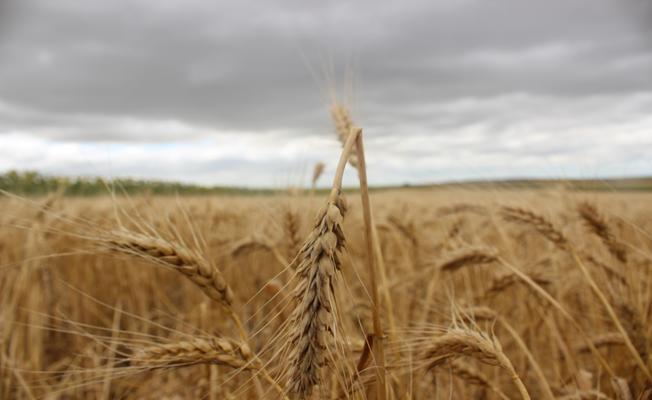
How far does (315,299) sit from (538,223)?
4.62 ft

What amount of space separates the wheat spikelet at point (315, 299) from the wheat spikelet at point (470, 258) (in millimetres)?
1072

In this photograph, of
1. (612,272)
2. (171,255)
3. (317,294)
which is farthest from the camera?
(612,272)

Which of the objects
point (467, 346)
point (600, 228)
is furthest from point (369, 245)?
point (600, 228)

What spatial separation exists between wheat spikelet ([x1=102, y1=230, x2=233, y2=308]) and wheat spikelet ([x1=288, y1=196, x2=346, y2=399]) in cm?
39

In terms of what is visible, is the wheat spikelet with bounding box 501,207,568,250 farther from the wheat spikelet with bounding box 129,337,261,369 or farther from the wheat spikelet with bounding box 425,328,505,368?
the wheat spikelet with bounding box 129,337,261,369

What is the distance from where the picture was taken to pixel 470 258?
1.88 metres

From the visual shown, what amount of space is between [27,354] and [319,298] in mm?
2908

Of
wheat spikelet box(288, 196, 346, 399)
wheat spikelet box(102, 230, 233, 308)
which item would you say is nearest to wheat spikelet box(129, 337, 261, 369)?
wheat spikelet box(102, 230, 233, 308)

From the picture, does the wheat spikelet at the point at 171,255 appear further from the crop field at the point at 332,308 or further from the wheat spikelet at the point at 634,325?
the wheat spikelet at the point at 634,325

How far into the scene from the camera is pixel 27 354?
3.01 meters

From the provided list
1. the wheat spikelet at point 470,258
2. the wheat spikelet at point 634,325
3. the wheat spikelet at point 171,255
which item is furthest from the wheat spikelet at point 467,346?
the wheat spikelet at point 634,325

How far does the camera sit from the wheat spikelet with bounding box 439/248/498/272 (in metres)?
1.83

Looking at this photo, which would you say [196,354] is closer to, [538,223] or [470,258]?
[470,258]

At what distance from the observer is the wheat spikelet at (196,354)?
43.3 inches
